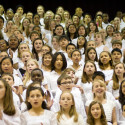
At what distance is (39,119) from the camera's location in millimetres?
3633

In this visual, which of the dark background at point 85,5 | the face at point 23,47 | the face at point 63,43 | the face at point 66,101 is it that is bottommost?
the face at point 66,101

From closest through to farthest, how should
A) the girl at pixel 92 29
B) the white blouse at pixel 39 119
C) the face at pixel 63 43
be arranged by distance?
the white blouse at pixel 39 119
the face at pixel 63 43
the girl at pixel 92 29

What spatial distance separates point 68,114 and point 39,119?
408 mm

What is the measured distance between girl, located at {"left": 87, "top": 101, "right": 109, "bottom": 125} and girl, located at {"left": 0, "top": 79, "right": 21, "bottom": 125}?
31.4 inches

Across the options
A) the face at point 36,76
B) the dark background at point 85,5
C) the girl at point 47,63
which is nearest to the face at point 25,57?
the girl at point 47,63

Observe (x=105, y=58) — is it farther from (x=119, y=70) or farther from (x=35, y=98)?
(x=35, y=98)

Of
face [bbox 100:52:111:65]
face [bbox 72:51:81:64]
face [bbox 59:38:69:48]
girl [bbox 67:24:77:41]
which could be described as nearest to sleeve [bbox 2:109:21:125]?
face [bbox 72:51:81:64]

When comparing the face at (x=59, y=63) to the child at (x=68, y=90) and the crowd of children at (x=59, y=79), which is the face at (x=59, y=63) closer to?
the crowd of children at (x=59, y=79)

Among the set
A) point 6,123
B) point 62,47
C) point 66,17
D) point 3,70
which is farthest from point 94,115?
point 66,17

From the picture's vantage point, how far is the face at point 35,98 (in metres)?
3.65

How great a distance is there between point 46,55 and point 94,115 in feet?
6.00

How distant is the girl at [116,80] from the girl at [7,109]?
166 cm

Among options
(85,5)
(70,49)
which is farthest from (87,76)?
(85,5)

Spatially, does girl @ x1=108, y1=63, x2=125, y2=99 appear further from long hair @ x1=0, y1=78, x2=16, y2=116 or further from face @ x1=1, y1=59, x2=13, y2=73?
long hair @ x1=0, y1=78, x2=16, y2=116
